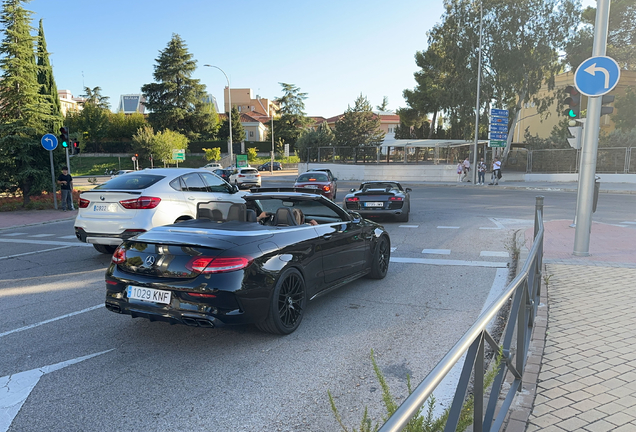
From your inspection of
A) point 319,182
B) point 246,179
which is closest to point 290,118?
→ point 246,179

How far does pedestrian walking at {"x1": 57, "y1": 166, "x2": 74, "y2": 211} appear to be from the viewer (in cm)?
1792

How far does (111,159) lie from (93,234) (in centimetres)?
7322

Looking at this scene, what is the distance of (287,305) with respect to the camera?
4711mm

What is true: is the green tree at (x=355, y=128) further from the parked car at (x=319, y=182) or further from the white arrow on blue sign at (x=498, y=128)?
the parked car at (x=319, y=182)

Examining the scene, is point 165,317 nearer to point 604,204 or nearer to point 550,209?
point 550,209

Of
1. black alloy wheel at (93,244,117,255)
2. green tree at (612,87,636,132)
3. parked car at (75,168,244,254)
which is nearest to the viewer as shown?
parked car at (75,168,244,254)

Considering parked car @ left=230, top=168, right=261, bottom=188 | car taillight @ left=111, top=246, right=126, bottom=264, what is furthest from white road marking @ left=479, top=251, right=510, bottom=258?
parked car @ left=230, top=168, right=261, bottom=188

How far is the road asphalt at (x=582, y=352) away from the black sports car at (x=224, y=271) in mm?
2250

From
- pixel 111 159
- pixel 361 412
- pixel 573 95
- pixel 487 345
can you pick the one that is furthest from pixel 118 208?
pixel 111 159

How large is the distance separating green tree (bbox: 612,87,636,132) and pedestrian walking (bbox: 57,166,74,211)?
41328mm

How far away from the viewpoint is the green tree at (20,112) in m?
18.5

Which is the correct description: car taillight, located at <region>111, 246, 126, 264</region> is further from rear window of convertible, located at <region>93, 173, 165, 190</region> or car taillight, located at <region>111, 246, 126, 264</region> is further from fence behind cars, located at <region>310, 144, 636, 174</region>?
fence behind cars, located at <region>310, 144, 636, 174</region>

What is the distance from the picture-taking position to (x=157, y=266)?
4.35 m

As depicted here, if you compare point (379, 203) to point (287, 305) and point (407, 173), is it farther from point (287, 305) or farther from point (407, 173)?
point (407, 173)
